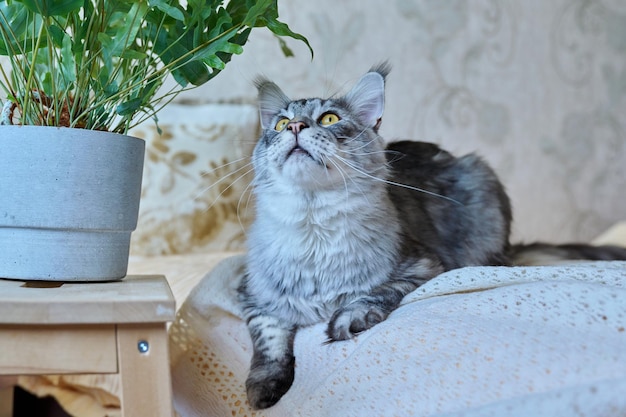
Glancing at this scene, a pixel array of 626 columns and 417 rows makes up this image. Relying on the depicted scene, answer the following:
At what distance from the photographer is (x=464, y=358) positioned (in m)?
0.79

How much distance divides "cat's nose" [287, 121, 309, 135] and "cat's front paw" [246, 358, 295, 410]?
0.43 meters

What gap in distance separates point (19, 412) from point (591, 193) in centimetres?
266

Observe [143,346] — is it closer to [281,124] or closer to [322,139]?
[322,139]

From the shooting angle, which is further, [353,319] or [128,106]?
[353,319]

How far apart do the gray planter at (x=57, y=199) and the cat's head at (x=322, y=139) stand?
1.12 feet

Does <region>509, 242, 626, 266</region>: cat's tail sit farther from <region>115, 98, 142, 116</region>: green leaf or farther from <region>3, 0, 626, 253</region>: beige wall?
<region>115, 98, 142, 116</region>: green leaf

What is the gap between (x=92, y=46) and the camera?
99cm

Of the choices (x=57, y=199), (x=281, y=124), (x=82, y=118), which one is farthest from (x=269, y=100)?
(x=57, y=199)

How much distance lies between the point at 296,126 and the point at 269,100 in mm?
266

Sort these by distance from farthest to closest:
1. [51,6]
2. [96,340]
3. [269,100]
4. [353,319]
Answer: [269,100], [353,319], [51,6], [96,340]

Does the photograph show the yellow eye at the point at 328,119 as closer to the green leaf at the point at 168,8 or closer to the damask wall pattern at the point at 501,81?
the green leaf at the point at 168,8

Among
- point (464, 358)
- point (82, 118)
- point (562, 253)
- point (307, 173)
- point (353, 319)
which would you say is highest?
point (82, 118)

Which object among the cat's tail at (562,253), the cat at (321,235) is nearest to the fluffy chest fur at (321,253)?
the cat at (321,235)

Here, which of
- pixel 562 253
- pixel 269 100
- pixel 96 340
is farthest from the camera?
pixel 562 253
